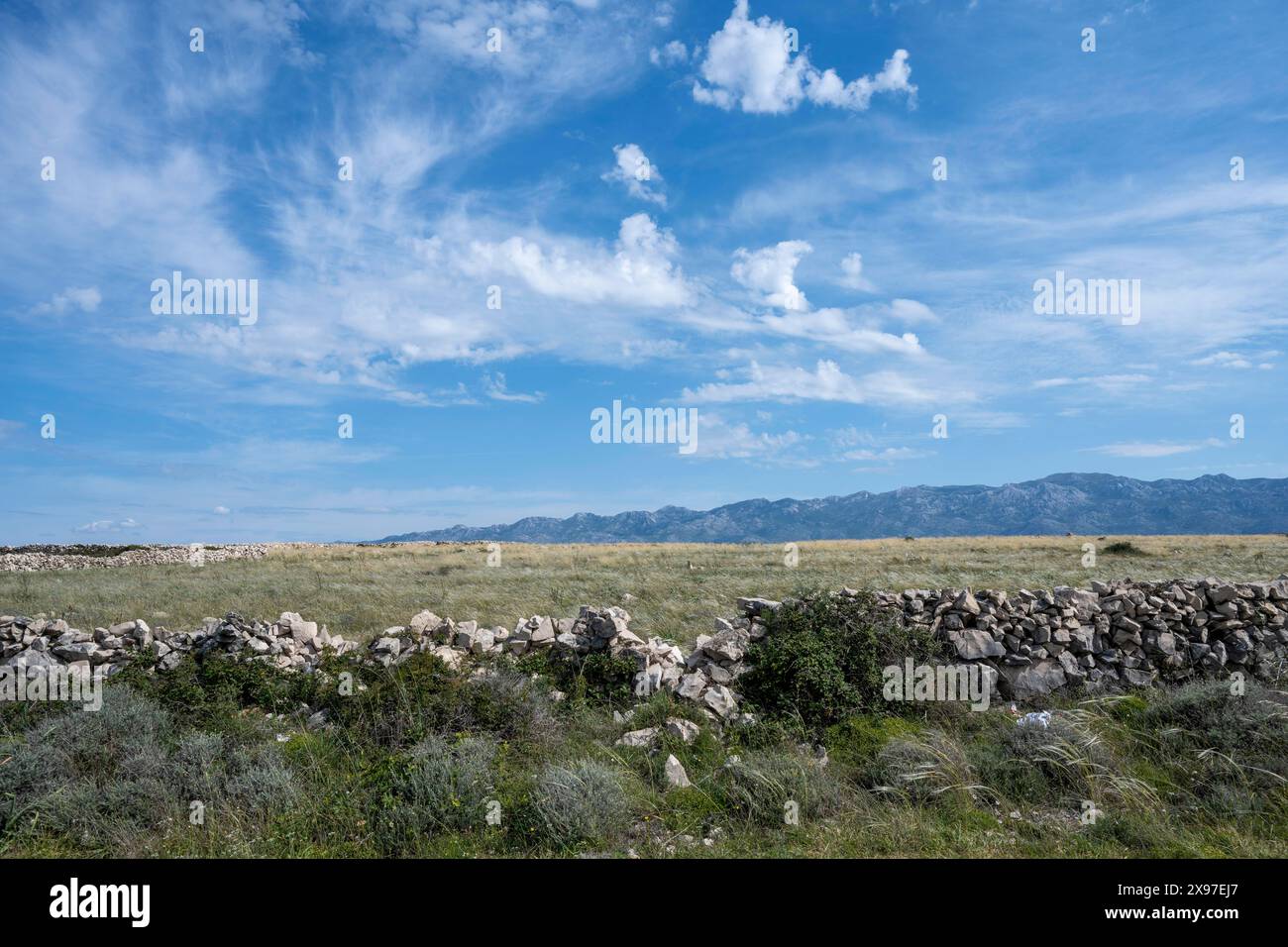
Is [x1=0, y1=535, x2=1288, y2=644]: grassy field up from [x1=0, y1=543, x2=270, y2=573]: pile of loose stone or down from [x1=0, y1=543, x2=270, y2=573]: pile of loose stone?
up

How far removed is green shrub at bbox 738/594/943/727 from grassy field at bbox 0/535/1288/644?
1959 mm

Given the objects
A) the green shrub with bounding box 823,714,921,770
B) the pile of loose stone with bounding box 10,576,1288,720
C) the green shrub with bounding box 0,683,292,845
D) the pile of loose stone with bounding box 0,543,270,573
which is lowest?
the pile of loose stone with bounding box 0,543,270,573

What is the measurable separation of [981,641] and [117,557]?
211 ft

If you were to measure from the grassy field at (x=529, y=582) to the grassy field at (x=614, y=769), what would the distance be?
14.7ft

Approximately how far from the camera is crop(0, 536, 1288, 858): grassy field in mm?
6109

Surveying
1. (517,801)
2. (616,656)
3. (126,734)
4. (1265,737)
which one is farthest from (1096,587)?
(126,734)

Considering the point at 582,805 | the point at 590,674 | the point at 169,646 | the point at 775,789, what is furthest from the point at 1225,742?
the point at 169,646

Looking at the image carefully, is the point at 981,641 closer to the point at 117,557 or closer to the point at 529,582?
the point at 529,582

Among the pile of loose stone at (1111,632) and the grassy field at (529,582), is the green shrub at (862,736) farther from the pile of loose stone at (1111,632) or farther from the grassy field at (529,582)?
the grassy field at (529,582)

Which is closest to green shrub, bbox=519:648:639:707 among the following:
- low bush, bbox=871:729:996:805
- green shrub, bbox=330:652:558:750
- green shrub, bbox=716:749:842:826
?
green shrub, bbox=330:652:558:750

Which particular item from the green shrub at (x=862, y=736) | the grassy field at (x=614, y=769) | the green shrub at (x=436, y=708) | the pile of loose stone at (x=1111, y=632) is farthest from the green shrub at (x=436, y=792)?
the pile of loose stone at (x=1111, y=632)

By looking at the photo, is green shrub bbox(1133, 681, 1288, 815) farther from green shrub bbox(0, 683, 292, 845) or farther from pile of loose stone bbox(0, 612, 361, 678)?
pile of loose stone bbox(0, 612, 361, 678)

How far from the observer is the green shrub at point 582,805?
6.10 meters
